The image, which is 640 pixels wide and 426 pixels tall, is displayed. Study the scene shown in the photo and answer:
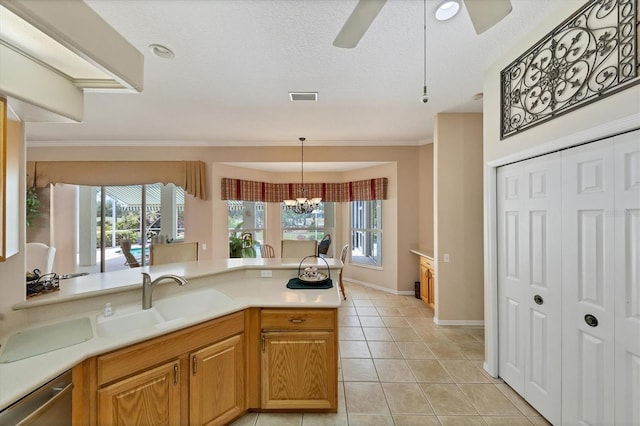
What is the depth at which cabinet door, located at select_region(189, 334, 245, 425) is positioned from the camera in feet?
5.26

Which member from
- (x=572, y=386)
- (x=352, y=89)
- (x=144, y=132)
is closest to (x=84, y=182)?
(x=144, y=132)

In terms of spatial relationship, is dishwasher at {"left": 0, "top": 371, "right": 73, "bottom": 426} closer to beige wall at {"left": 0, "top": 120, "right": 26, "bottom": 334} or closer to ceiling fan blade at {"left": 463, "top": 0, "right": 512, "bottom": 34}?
beige wall at {"left": 0, "top": 120, "right": 26, "bottom": 334}

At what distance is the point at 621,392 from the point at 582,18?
2157mm

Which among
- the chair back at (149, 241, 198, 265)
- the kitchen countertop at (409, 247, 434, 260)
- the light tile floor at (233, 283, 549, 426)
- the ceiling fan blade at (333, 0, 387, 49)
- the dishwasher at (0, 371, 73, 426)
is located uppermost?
the ceiling fan blade at (333, 0, 387, 49)

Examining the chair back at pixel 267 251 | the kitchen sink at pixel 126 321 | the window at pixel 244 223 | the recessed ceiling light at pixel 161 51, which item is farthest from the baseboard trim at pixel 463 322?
the recessed ceiling light at pixel 161 51

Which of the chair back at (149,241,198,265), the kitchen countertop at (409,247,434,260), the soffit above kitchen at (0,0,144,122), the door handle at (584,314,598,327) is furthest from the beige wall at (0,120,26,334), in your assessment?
the kitchen countertop at (409,247,434,260)

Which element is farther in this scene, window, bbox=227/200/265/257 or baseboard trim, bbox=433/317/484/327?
window, bbox=227/200/265/257

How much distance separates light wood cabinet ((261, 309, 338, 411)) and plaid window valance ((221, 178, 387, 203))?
11.8 feet

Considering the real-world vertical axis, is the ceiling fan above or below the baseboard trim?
above

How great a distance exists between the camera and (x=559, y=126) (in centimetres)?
170

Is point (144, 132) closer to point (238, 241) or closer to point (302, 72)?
point (238, 241)

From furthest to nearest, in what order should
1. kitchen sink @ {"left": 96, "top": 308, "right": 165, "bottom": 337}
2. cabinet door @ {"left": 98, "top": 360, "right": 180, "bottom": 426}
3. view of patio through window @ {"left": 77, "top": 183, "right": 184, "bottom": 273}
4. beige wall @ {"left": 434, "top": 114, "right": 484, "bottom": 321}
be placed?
view of patio through window @ {"left": 77, "top": 183, "right": 184, "bottom": 273} → beige wall @ {"left": 434, "top": 114, "right": 484, "bottom": 321} → kitchen sink @ {"left": 96, "top": 308, "right": 165, "bottom": 337} → cabinet door @ {"left": 98, "top": 360, "right": 180, "bottom": 426}

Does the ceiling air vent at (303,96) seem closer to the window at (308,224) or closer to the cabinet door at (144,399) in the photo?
the cabinet door at (144,399)

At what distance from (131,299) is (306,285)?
4.30ft
